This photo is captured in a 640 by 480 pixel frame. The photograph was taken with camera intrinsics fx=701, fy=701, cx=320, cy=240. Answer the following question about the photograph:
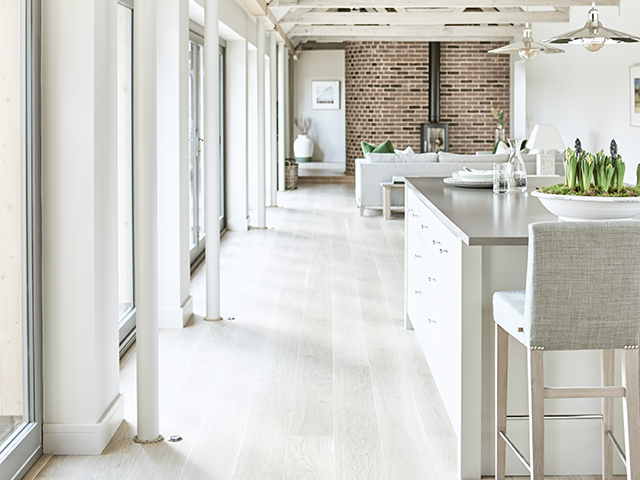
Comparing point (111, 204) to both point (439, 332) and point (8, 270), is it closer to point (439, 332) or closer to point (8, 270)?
point (8, 270)

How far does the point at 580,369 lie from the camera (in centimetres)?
228

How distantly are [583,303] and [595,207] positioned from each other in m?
0.45

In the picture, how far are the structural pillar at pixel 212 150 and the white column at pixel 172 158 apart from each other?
0.50 feet

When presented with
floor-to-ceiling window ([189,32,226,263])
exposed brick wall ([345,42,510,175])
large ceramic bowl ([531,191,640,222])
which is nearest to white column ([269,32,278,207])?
floor-to-ceiling window ([189,32,226,263])

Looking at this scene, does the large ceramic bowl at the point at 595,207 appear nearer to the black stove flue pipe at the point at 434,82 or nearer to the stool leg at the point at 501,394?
the stool leg at the point at 501,394

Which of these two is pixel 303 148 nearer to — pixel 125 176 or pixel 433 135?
pixel 433 135

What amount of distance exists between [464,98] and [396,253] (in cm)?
791

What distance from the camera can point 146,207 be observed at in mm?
2508

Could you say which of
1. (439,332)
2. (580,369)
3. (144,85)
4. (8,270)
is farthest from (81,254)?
(580,369)

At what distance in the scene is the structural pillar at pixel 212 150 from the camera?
390cm

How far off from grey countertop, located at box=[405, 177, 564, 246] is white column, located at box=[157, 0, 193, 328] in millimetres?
1333

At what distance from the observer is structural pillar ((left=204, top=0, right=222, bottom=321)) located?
3902mm

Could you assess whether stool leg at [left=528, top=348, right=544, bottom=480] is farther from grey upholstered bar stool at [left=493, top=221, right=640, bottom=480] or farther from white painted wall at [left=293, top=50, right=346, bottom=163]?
white painted wall at [left=293, top=50, right=346, bottom=163]

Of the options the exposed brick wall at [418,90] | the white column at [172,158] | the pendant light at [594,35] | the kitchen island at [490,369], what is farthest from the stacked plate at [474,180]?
Result: the exposed brick wall at [418,90]
